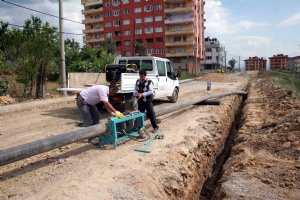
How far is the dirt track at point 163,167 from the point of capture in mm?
4066

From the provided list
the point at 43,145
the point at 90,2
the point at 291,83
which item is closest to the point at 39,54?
the point at 43,145

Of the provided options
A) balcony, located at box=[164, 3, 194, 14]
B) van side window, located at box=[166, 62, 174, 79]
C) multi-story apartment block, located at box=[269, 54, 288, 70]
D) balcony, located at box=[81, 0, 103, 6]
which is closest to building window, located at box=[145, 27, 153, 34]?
balcony, located at box=[164, 3, 194, 14]

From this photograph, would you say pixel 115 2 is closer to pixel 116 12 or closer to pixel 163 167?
pixel 116 12

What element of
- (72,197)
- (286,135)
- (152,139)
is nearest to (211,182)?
(152,139)

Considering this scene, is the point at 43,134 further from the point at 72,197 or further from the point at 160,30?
the point at 160,30

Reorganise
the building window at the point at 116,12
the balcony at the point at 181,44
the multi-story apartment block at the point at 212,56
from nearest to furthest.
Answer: the balcony at the point at 181,44 < the building window at the point at 116,12 < the multi-story apartment block at the point at 212,56

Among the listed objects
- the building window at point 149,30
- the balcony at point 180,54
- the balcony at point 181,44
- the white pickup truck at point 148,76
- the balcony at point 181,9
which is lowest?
the white pickup truck at point 148,76

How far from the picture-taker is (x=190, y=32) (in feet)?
184

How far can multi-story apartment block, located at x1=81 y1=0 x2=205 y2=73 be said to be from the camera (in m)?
57.3

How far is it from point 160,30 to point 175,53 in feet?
18.9

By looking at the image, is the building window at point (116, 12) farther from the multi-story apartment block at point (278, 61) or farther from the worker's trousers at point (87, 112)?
the multi-story apartment block at point (278, 61)

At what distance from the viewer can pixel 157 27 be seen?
195 feet

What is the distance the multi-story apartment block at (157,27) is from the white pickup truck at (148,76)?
142 feet

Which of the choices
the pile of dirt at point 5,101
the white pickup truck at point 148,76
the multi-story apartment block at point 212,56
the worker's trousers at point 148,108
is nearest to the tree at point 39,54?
the pile of dirt at point 5,101
